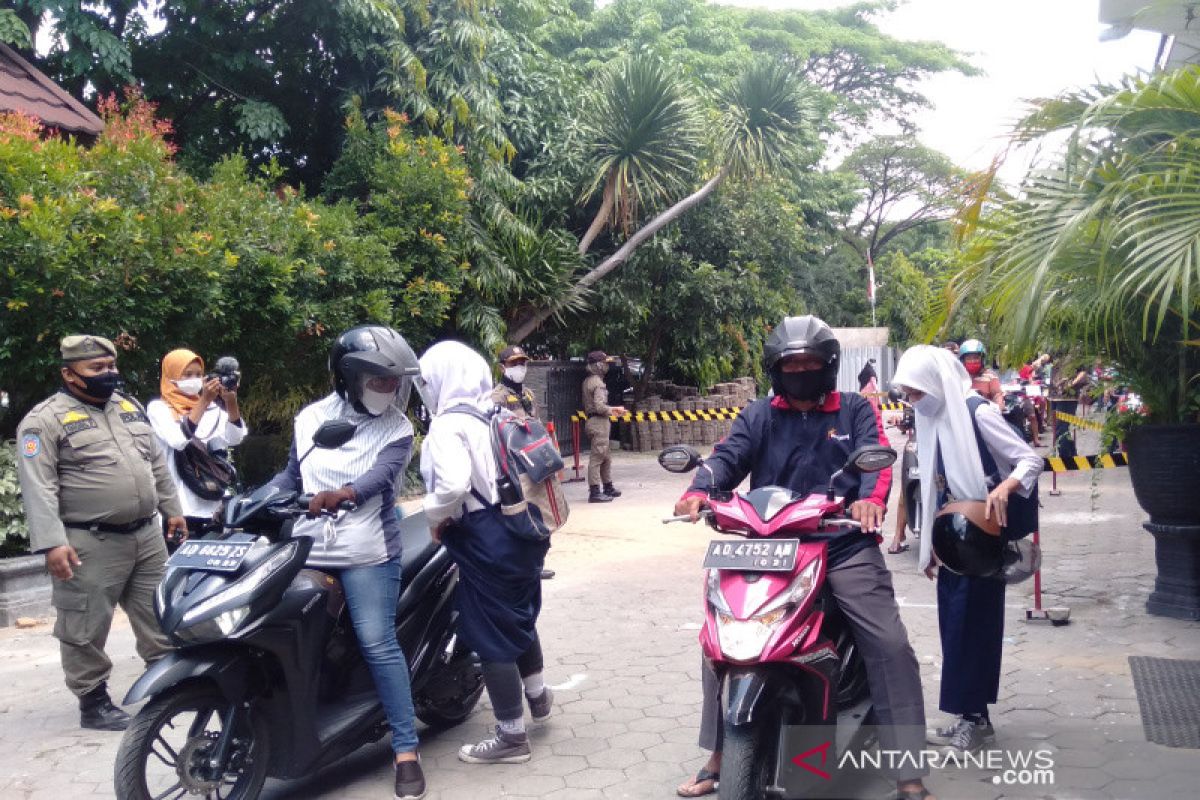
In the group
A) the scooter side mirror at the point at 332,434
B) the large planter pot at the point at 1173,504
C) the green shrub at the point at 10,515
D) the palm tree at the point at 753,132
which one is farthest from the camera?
the palm tree at the point at 753,132

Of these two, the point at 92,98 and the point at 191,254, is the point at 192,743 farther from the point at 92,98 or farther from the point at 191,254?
the point at 92,98

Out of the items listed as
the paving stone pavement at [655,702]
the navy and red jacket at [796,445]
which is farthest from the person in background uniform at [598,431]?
the navy and red jacket at [796,445]

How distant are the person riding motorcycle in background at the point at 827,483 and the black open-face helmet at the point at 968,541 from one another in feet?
1.91

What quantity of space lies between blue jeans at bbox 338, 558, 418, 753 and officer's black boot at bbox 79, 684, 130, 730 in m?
1.77

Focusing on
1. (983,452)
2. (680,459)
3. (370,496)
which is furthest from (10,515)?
(983,452)

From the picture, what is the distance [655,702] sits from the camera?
5.45 metres

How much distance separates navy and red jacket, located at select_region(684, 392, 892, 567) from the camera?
4.15 meters

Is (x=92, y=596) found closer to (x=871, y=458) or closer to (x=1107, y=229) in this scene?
(x=871, y=458)

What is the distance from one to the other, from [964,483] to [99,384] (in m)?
3.99

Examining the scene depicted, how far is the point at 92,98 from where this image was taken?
12.5 metres

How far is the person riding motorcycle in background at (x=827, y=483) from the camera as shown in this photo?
3.85 metres

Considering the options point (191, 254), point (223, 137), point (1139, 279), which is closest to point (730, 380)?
point (223, 137)

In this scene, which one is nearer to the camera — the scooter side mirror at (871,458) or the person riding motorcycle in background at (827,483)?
the scooter side mirror at (871,458)

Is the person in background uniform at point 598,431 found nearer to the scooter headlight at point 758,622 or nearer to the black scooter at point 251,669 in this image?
the black scooter at point 251,669
